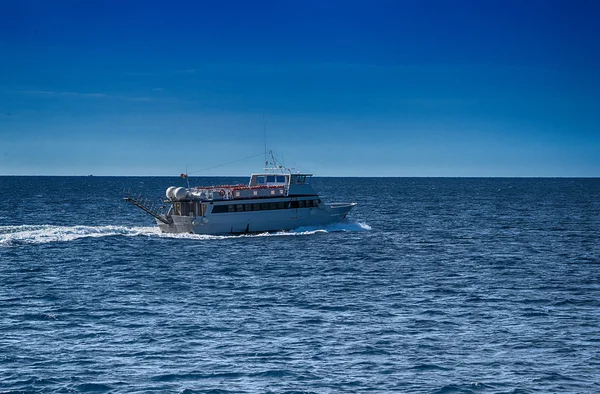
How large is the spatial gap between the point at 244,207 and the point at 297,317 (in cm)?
3444

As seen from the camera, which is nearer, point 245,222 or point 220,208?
point 220,208

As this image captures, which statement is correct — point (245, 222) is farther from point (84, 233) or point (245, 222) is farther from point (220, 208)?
point (84, 233)

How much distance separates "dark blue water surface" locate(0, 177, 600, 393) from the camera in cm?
2333

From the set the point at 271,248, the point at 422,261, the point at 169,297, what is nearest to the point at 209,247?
the point at 271,248

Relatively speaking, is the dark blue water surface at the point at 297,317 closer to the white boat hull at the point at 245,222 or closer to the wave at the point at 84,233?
the wave at the point at 84,233

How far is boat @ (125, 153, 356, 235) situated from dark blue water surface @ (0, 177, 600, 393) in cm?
430

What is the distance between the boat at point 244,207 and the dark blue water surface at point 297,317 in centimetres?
430

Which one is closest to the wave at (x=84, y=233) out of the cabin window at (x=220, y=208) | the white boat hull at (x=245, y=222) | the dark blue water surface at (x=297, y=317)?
the white boat hull at (x=245, y=222)

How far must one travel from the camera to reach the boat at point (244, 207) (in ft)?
209

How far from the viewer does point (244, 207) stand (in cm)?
6500

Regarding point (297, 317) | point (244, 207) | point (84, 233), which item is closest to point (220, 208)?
point (244, 207)

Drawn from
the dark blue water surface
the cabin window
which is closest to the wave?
the dark blue water surface

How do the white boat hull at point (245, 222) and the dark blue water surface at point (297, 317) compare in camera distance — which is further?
the white boat hull at point (245, 222)

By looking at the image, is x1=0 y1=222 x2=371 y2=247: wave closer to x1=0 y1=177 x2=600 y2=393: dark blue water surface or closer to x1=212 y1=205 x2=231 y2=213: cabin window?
x1=0 y1=177 x2=600 y2=393: dark blue water surface
